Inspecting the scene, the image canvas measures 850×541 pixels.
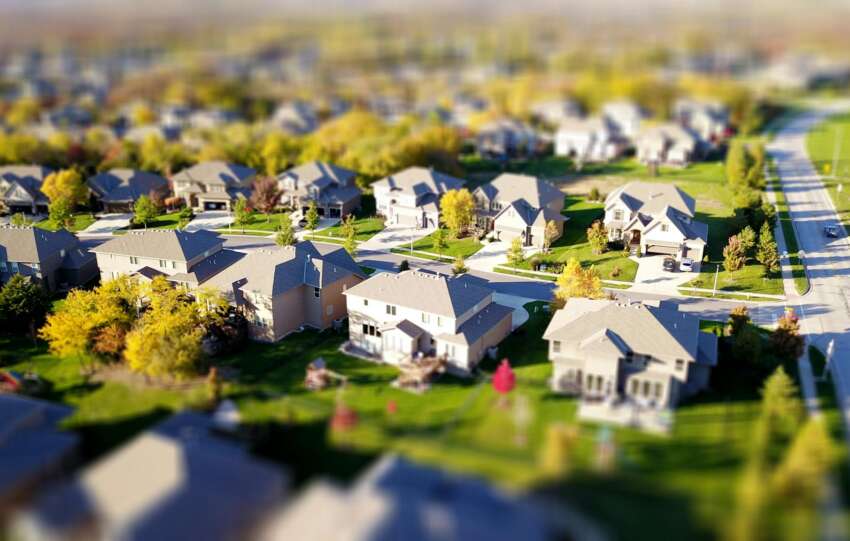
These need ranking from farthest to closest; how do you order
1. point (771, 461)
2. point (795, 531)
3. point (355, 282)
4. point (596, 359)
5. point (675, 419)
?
1. point (355, 282)
2. point (596, 359)
3. point (675, 419)
4. point (771, 461)
5. point (795, 531)

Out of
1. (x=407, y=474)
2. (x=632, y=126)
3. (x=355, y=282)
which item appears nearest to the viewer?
(x=407, y=474)

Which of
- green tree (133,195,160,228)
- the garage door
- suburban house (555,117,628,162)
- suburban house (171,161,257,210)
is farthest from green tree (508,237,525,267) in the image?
suburban house (555,117,628,162)

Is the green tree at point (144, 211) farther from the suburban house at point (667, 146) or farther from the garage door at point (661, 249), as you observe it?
the suburban house at point (667, 146)

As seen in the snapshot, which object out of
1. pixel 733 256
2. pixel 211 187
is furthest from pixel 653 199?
pixel 211 187

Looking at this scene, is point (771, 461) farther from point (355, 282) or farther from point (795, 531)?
point (355, 282)

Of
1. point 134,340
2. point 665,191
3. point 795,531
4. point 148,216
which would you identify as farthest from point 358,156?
point 795,531

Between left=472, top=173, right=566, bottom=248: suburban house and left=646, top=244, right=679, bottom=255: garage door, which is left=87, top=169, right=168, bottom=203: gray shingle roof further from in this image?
left=646, top=244, right=679, bottom=255: garage door
